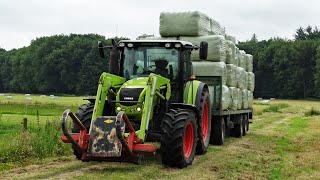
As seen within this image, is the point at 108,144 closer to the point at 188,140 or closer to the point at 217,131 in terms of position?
the point at 188,140

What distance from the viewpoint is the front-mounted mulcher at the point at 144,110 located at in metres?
9.53

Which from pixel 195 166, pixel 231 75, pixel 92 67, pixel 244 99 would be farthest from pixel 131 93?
pixel 92 67

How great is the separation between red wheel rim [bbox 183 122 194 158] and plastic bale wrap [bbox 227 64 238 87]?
18.1ft

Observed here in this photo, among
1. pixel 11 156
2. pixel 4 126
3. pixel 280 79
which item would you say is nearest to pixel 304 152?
pixel 11 156

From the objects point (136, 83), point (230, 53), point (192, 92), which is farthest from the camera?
point (230, 53)

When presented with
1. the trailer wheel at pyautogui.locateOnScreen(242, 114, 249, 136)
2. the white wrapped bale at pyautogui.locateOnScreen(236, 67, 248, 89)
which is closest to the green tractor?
the white wrapped bale at pyautogui.locateOnScreen(236, 67, 248, 89)

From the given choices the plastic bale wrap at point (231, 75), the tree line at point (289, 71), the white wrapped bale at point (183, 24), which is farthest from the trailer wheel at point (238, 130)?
the tree line at point (289, 71)

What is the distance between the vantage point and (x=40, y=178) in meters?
8.95

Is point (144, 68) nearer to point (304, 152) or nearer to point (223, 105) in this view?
point (223, 105)

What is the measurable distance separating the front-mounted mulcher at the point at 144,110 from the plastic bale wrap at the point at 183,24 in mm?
2672

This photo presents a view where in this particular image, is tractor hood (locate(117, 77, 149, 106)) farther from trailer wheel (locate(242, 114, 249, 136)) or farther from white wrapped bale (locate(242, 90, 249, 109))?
trailer wheel (locate(242, 114, 249, 136))

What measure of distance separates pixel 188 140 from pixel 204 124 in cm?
253

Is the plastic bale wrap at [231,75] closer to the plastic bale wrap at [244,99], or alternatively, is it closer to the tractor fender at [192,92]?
the plastic bale wrap at [244,99]

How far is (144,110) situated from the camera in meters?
9.98
